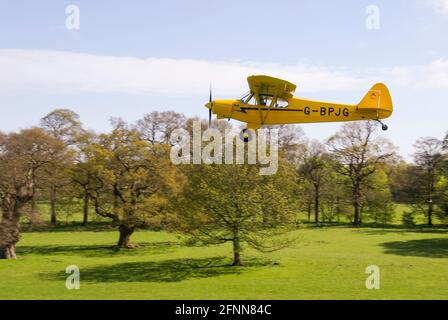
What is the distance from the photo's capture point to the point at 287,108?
18.2 meters

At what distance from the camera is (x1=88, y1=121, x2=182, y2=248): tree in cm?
5106

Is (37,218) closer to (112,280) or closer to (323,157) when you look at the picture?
(112,280)

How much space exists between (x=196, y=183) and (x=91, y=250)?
677 inches

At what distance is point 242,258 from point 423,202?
41.6 metres

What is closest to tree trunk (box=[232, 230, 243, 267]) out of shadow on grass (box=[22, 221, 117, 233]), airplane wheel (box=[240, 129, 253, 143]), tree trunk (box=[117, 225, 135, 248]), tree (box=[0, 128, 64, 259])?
tree trunk (box=[117, 225, 135, 248])

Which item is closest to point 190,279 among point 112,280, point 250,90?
point 112,280

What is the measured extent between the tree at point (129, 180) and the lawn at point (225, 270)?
156 inches

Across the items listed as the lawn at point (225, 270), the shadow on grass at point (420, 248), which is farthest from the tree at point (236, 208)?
the shadow on grass at point (420, 248)

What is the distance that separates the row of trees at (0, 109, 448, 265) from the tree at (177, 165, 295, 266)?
90 millimetres

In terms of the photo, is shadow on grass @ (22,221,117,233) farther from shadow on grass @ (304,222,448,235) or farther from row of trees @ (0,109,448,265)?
shadow on grass @ (304,222,448,235)

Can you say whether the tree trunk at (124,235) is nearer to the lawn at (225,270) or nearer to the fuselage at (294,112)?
the lawn at (225,270)

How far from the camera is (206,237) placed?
4212 centimetres

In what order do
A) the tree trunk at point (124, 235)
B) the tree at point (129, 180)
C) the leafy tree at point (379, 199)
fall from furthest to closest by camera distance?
1. the leafy tree at point (379, 199)
2. the tree trunk at point (124, 235)
3. the tree at point (129, 180)

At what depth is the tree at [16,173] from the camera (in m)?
41.3
